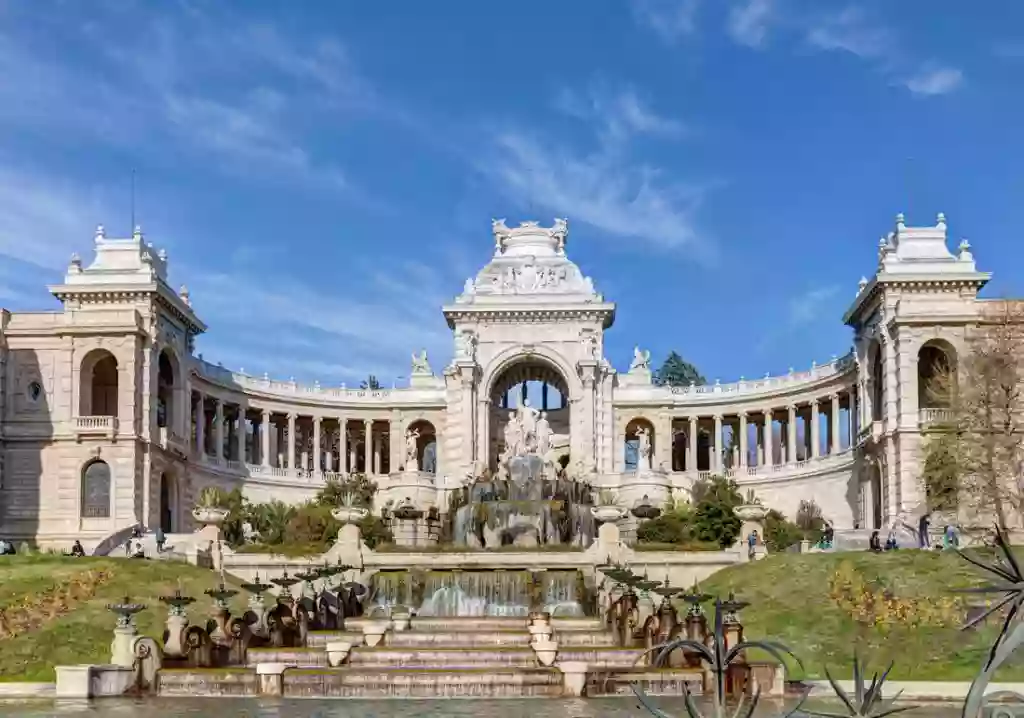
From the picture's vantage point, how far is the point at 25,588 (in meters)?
44.1

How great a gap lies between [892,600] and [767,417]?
57.5 m

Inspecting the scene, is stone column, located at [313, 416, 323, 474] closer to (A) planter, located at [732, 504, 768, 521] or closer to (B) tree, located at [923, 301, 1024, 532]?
(B) tree, located at [923, 301, 1024, 532]

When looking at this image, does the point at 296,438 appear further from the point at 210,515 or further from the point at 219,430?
the point at 210,515

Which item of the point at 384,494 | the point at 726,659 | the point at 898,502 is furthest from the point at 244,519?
the point at 726,659

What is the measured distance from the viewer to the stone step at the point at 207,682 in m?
29.1

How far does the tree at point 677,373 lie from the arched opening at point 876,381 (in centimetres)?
7555

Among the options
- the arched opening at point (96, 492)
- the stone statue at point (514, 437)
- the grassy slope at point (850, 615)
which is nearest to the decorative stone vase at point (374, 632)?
the grassy slope at point (850, 615)

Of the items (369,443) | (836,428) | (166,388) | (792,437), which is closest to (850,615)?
(836,428)

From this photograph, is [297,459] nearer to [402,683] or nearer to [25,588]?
[25,588]

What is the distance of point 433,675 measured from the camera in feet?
94.1

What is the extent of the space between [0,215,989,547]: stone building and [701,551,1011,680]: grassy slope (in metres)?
24.3

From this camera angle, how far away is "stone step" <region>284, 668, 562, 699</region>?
92.8 ft

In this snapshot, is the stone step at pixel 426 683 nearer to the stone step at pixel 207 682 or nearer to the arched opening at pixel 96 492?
the stone step at pixel 207 682

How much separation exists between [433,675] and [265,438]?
70.3 m
